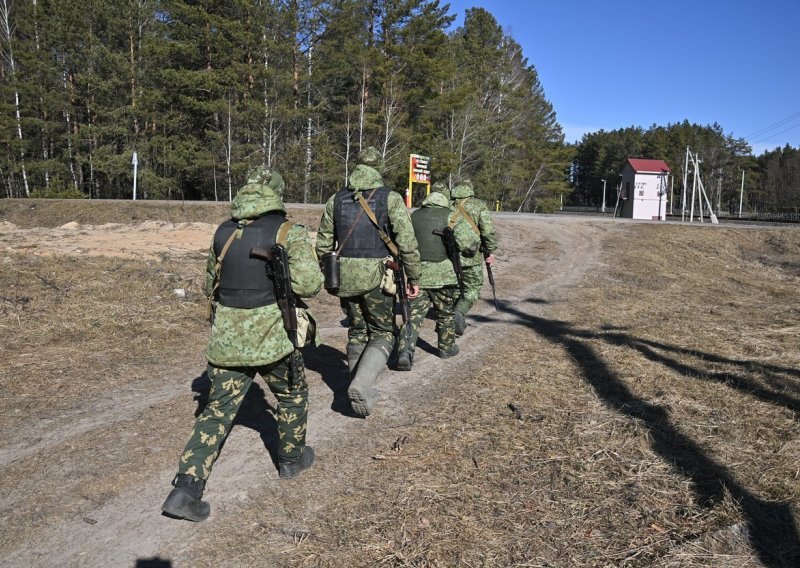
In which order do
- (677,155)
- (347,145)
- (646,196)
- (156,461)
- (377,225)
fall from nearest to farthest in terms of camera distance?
1. (156,461)
2. (377,225)
3. (347,145)
4. (646,196)
5. (677,155)

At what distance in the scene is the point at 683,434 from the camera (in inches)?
170

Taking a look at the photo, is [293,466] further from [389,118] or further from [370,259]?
[389,118]

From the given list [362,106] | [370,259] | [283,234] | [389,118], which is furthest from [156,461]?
Answer: [389,118]

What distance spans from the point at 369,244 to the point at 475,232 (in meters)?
2.52

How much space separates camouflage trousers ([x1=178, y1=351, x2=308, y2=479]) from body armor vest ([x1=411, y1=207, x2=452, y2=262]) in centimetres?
303

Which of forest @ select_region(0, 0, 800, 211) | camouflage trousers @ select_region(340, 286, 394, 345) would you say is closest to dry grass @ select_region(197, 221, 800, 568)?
camouflage trousers @ select_region(340, 286, 394, 345)

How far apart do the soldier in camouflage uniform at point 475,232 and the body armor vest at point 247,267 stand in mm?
4012

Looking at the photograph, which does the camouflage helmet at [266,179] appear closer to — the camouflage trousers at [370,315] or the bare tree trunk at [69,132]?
the camouflage trousers at [370,315]

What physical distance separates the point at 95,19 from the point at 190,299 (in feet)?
102

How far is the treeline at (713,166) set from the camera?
85.0 metres

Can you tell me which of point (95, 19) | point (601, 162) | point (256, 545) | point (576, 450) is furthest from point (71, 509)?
point (601, 162)

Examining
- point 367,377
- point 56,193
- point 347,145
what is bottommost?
point 367,377

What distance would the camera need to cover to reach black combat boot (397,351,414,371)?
597cm

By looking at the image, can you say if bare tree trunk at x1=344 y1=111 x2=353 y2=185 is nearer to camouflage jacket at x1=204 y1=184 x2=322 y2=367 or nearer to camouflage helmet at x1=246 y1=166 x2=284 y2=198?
camouflage helmet at x1=246 y1=166 x2=284 y2=198
